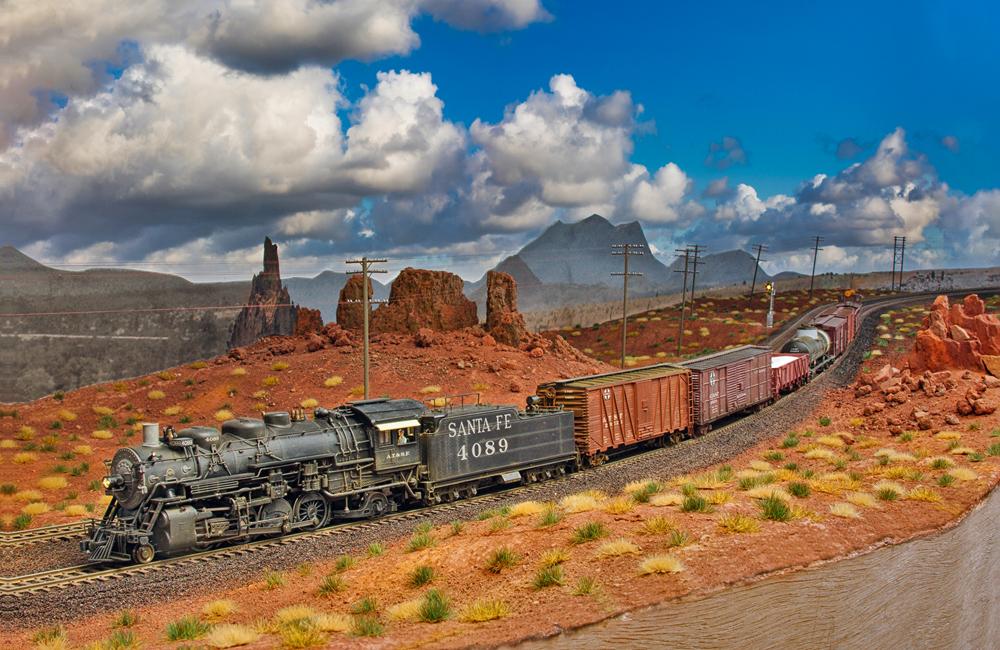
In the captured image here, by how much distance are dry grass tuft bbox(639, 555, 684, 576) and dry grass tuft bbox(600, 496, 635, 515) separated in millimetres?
3972

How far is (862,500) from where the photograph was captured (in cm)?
1332

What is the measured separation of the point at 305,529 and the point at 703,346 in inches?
2145

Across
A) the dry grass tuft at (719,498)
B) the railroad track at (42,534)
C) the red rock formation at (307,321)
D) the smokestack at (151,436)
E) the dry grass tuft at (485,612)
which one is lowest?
the railroad track at (42,534)

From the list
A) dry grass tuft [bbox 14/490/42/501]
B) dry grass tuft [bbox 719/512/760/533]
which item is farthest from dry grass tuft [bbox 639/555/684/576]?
dry grass tuft [bbox 14/490/42/501]

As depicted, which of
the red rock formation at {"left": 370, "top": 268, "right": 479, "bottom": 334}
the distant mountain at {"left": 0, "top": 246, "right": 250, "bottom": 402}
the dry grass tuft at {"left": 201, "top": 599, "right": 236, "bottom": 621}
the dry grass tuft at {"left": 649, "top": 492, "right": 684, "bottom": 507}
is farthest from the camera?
the red rock formation at {"left": 370, "top": 268, "right": 479, "bottom": 334}

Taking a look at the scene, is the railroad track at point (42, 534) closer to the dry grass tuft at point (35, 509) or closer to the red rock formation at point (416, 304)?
the dry grass tuft at point (35, 509)

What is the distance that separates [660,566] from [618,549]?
1250 mm

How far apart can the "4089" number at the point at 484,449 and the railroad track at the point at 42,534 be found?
11.0 m

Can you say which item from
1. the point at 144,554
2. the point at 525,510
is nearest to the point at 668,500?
the point at 525,510

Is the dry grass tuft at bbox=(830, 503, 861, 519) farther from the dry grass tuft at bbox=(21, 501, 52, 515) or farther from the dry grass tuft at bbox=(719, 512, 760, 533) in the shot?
the dry grass tuft at bbox=(21, 501, 52, 515)

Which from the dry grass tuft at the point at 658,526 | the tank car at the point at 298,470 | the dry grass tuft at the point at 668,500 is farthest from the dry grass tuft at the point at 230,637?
the dry grass tuft at the point at 668,500

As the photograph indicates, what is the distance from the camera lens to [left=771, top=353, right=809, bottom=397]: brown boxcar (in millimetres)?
37250

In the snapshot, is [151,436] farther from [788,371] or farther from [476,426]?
[788,371]

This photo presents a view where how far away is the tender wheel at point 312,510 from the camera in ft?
54.8
